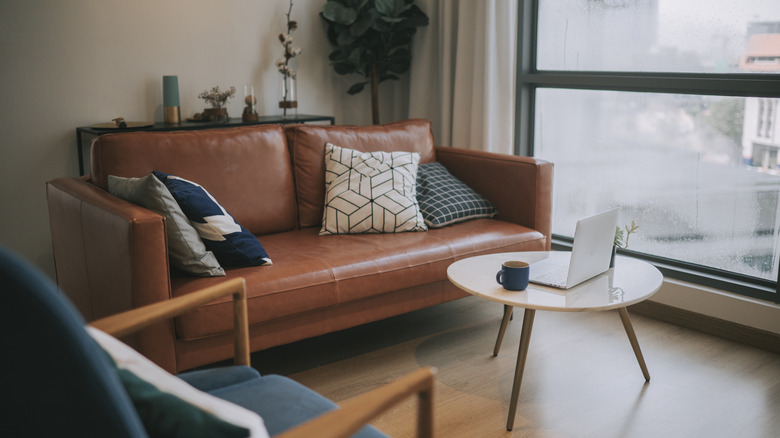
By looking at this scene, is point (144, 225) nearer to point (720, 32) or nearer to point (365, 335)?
point (365, 335)

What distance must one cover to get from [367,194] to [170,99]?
1.30 meters

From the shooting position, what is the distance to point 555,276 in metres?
2.29

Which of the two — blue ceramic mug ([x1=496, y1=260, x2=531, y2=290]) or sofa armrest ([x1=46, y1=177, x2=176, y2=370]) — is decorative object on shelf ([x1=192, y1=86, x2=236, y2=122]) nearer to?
sofa armrest ([x1=46, y1=177, x2=176, y2=370])

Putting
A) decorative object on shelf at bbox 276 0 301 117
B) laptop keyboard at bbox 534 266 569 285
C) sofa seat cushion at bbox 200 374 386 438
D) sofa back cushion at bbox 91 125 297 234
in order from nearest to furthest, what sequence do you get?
sofa seat cushion at bbox 200 374 386 438, laptop keyboard at bbox 534 266 569 285, sofa back cushion at bbox 91 125 297 234, decorative object on shelf at bbox 276 0 301 117

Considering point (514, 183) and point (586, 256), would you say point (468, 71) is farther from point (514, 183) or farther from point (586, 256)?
point (586, 256)

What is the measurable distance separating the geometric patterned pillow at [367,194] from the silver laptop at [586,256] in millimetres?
672

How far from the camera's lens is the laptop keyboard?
224 centimetres

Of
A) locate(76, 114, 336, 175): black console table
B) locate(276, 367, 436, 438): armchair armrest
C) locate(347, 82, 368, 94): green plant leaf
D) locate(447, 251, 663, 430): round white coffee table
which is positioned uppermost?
locate(347, 82, 368, 94): green plant leaf

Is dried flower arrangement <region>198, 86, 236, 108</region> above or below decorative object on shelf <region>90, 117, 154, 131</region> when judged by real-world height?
above

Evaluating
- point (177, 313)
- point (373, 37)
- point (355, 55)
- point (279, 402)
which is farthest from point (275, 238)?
point (373, 37)

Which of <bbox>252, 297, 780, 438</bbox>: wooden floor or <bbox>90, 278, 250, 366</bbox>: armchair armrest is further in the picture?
<bbox>252, 297, 780, 438</bbox>: wooden floor

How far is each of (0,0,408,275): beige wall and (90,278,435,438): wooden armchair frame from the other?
2269 mm

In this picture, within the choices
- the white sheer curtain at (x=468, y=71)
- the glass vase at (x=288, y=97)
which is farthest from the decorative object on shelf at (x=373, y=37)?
the glass vase at (x=288, y=97)

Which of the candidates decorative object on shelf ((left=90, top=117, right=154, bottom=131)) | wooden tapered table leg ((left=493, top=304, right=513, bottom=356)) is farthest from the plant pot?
wooden tapered table leg ((left=493, top=304, right=513, bottom=356))
